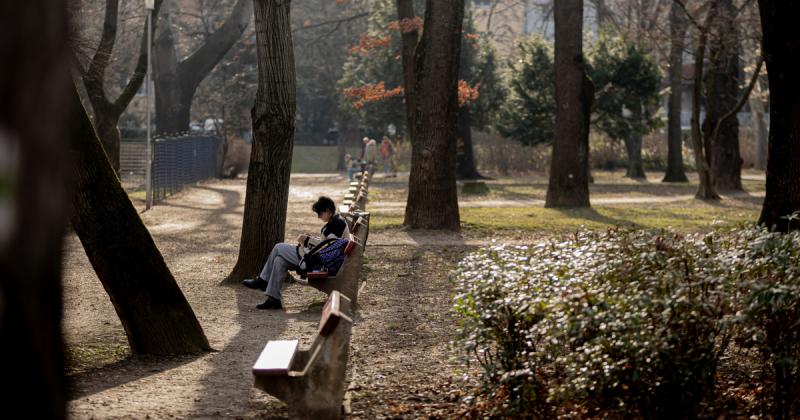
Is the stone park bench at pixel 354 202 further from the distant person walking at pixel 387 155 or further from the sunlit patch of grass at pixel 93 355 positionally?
the distant person walking at pixel 387 155

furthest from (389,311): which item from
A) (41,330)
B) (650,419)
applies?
(41,330)

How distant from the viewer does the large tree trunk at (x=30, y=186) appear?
117 inches

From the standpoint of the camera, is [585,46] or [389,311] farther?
[585,46]

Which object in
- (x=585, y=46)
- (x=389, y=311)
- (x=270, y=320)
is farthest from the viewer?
(x=585, y=46)

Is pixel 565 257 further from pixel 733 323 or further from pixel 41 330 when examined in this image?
pixel 41 330

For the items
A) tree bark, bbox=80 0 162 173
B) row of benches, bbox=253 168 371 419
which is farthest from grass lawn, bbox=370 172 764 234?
row of benches, bbox=253 168 371 419

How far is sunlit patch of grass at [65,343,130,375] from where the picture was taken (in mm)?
8469

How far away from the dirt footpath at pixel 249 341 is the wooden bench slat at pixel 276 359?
0.37 meters

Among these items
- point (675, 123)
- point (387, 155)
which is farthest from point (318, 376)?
point (387, 155)

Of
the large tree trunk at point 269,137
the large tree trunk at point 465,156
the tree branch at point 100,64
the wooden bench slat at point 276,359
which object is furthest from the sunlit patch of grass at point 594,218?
the large tree trunk at point 465,156

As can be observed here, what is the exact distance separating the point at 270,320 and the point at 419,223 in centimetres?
977

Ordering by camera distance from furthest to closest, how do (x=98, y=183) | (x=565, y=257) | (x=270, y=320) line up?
1. (x=270, y=320)
2. (x=98, y=183)
3. (x=565, y=257)

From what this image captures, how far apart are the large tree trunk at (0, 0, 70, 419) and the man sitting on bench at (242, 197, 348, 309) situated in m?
8.43

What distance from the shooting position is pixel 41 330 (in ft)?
11.0
